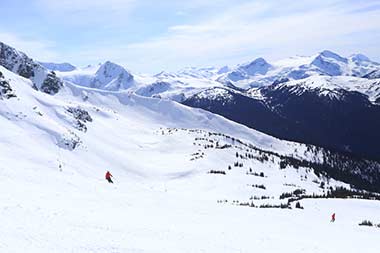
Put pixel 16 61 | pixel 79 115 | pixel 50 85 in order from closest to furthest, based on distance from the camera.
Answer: pixel 79 115 < pixel 16 61 < pixel 50 85

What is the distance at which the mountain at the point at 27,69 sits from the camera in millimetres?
186750

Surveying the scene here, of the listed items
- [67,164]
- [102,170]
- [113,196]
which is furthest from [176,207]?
[102,170]

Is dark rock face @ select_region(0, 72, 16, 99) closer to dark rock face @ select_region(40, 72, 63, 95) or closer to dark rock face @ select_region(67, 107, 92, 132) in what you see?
dark rock face @ select_region(67, 107, 92, 132)

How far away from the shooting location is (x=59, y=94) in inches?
7771

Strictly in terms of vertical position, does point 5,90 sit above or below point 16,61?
below

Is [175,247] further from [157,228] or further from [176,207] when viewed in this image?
[176,207]

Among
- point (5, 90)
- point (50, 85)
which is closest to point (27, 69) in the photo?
point (50, 85)

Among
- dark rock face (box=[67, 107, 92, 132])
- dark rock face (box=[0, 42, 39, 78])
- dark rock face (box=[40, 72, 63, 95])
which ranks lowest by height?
dark rock face (box=[67, 107, 92, 132])

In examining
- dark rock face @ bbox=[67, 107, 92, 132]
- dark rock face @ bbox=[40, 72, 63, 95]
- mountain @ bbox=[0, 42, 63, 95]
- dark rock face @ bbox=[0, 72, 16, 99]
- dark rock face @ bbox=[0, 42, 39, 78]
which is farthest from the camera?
dark rock face @ bbox=[40, 72, 63, 95]

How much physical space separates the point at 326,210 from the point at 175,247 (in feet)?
72.2

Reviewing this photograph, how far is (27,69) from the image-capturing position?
192m

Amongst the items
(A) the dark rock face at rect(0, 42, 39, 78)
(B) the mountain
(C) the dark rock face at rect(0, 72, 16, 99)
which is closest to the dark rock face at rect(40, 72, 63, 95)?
(B) the mountain

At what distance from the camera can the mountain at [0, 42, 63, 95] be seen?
613 ft

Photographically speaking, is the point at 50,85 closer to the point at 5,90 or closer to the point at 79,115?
the point at 79,115
